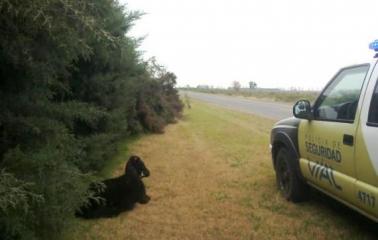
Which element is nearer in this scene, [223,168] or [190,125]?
[223,168]

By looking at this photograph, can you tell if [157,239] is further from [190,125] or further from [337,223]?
[190,125]

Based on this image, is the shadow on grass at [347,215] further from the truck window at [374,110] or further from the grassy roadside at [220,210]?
the truck window at [374,110]

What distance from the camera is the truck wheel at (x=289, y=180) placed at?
611cm

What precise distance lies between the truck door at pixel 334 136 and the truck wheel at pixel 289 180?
313 millimetres

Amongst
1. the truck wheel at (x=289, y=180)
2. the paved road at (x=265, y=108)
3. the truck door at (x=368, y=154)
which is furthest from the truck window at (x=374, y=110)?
the paved road at (x=265, y=108)

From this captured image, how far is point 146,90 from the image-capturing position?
1594cm

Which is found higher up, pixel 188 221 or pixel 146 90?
pixel 146 90

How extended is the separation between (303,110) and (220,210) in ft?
5.82

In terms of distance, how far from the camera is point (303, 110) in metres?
5.57

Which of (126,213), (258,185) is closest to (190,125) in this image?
(258,185)

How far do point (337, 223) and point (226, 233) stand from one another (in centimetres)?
139

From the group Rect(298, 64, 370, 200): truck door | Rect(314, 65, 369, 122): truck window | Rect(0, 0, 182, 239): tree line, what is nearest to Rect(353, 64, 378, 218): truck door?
Rect(298, 64, 370, 200): truck door

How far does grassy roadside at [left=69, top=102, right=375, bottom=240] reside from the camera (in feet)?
17.0

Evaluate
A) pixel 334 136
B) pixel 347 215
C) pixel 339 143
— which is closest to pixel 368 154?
pixel 339 143
